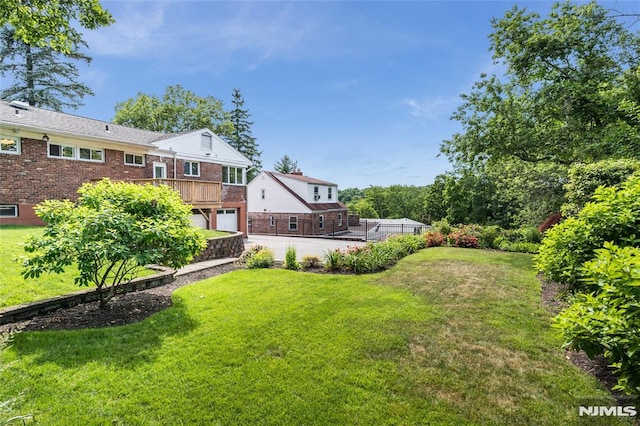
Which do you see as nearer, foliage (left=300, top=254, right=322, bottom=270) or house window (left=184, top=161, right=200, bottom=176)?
foliage (left=300, top=254, right=322, bottom=270)

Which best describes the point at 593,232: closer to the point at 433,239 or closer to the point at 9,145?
the point at 433,239

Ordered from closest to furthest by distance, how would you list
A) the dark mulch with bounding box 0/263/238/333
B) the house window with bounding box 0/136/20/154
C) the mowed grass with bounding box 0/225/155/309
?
the dark mulch with bounding box 0/263/238/333 → the mowed grass with bounding box 0/225/155/309 → the house window with bounding box 0/136/20/154

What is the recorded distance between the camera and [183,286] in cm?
726

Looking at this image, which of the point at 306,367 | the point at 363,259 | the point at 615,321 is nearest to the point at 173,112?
the point at 363,259

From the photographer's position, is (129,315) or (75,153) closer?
(129,315)

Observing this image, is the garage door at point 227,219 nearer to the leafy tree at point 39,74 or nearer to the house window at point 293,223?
the house window at point 293,223

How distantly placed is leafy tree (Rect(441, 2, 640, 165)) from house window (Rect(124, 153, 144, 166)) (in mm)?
16104

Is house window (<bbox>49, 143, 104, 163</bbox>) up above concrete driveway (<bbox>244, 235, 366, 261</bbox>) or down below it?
above

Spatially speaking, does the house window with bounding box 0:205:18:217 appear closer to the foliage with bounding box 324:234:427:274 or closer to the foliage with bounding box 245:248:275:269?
the foliage with bounding box 245:248:275:269

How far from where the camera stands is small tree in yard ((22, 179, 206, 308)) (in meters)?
4.62

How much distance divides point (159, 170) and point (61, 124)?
4.49 meters

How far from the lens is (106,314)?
16.8 ft

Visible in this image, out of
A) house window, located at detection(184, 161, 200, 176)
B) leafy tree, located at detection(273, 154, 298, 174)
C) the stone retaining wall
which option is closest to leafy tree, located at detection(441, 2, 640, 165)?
the stone retaining wall

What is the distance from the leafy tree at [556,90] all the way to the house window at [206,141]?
14658 millimetres
